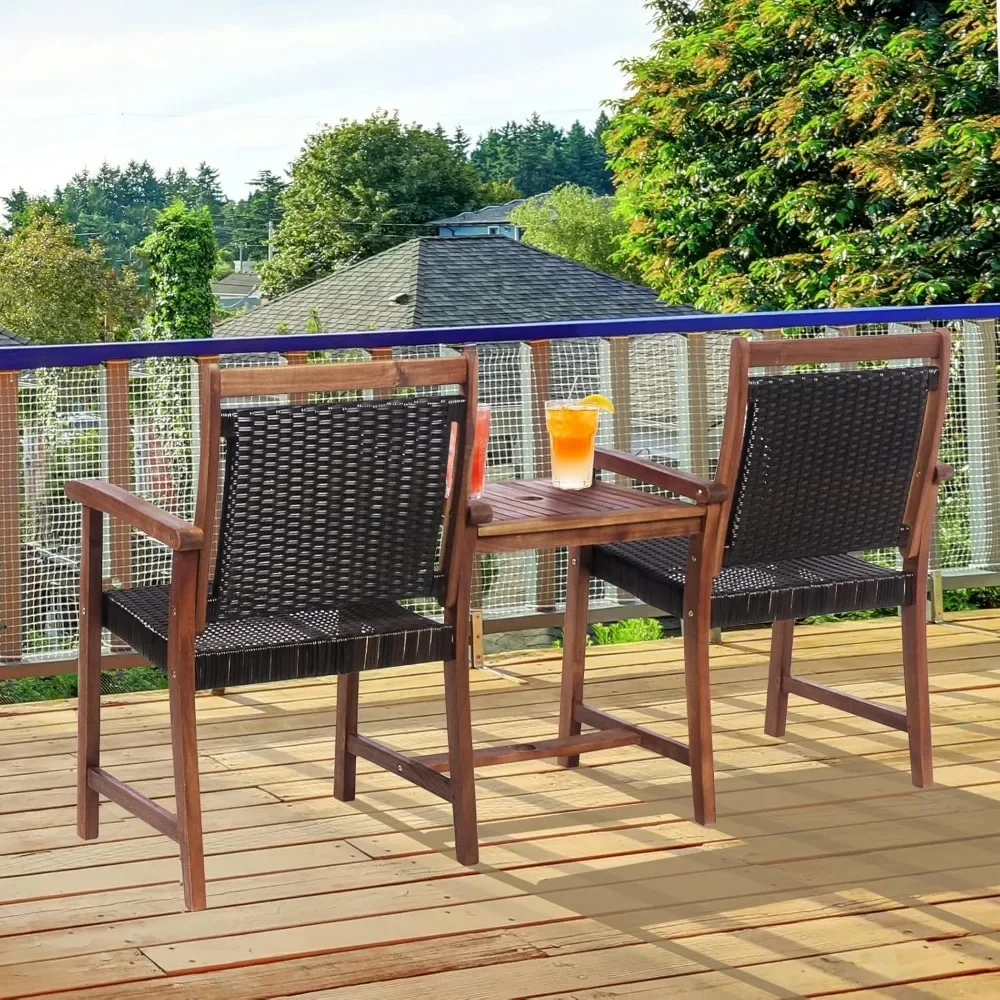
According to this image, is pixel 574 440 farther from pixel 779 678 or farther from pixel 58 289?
pixel 58 289

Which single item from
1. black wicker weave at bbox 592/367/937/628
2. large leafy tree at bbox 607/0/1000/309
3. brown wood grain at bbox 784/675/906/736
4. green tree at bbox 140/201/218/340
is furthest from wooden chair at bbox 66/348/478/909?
green tree at bbox 140/201/218/340

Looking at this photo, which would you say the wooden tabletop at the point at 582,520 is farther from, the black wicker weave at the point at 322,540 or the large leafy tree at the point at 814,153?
the large leafy tree at the point at 814,153

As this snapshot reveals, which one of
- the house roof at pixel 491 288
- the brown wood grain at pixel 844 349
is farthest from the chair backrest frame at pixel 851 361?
the house roof at pixel 491 288

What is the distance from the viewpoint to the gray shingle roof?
70000mm

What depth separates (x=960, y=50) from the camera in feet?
67.8

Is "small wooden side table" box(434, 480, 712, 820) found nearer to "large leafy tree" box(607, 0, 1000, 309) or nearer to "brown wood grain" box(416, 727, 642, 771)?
"brown wood grain" box(416, 727, 642, 771)

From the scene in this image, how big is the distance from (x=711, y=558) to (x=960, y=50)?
19448mm

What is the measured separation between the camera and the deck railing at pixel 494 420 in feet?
13.6

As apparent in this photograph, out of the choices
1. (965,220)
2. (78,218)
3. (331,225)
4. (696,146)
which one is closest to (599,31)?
(331,225)

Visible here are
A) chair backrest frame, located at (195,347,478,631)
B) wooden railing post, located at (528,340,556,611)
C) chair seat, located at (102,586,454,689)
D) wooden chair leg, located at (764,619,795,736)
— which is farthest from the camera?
wooden railing post, located at (528,340,556,611)

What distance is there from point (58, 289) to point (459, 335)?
55.9m

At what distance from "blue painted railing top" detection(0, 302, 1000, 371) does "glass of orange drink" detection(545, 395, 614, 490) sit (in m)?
0.83

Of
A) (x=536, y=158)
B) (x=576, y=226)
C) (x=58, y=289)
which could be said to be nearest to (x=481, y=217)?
(x=576, y=226)

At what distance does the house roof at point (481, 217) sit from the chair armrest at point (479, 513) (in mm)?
67496
